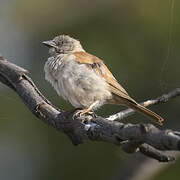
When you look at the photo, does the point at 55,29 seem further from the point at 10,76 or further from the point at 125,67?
the point at 10,76

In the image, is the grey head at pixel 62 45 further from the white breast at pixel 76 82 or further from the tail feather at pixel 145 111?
the tail feather at pixel 145 111

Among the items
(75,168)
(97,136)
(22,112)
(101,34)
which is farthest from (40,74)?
(97,136)

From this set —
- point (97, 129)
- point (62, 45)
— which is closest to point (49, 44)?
point (62, 45)

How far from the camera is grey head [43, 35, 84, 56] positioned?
564cm

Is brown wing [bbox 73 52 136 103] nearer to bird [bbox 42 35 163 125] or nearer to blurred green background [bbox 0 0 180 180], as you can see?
bird [bbox 42 35 163 125]

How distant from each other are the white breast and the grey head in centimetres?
48

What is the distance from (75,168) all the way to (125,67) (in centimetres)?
139

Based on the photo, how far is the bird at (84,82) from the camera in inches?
190

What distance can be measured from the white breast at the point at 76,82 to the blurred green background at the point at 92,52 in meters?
0.80

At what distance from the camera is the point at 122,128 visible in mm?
2672

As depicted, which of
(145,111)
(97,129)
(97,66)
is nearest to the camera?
(97,129)

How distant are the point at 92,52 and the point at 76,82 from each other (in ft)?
4.52

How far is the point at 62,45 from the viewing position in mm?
5738

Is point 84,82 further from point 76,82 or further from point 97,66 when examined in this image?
point 97,66
